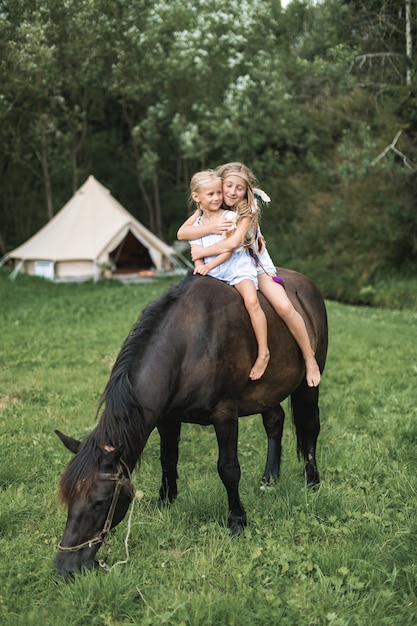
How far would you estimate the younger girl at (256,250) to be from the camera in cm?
358

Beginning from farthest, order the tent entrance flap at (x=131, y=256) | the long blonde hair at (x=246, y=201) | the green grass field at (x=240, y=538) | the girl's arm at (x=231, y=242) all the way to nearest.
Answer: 1. the tent entrance flap at (x=131, y=256)
2. the long blonde hair at (x=246, y=201)
3. the girl's arm at (x=231, y=242)
4. the green grass field at (x=240, y=538)

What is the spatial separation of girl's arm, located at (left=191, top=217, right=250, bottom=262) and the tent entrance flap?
16599 millimetres

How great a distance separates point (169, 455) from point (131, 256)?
18.0 meters

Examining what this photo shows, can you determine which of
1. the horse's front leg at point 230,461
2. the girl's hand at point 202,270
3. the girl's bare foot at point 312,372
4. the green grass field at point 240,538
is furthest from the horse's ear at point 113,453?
the girl's bare foot at point 312,372

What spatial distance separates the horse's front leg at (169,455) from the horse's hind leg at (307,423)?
109 centimetres

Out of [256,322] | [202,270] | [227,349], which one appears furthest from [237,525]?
[202,270]

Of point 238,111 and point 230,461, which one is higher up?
point 238,111

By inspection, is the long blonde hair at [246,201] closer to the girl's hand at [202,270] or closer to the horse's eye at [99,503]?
the girl's hand at [202,270]

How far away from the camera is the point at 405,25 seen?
48.9 ft

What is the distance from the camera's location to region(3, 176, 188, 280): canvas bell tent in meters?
17.4

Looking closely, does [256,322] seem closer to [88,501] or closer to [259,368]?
[259,368]

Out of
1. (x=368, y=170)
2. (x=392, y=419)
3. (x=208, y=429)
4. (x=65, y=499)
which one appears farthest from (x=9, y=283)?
(x=65, y=499)

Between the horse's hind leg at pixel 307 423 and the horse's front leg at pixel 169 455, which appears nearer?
the horse's front leg at pixel 169 455

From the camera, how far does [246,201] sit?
12.0 ft
